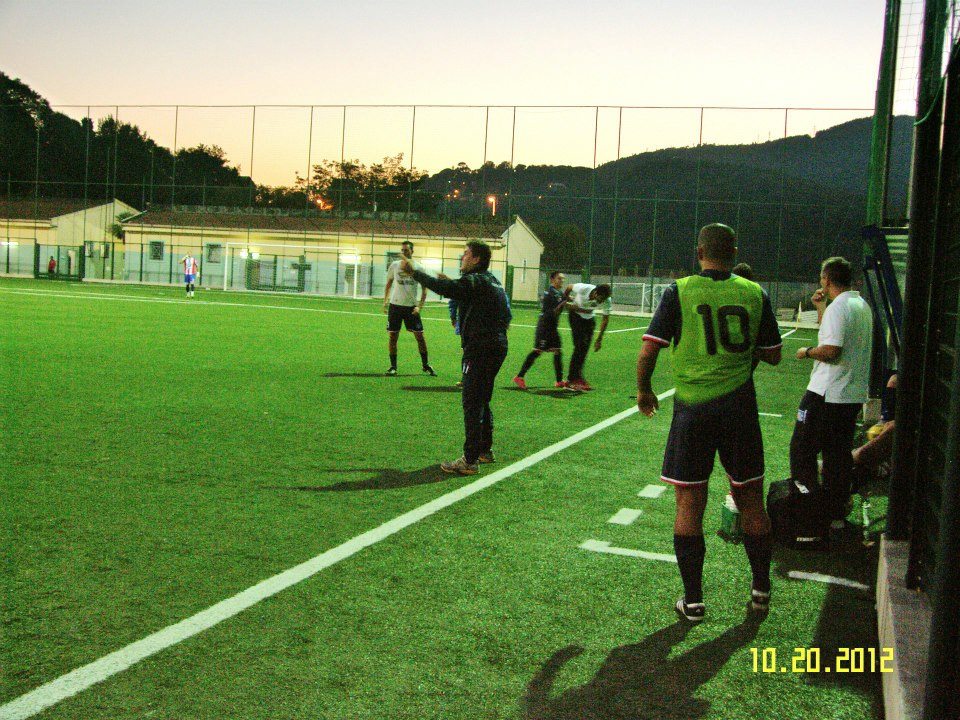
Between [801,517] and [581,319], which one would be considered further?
[581,319]

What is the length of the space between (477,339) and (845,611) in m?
3.70

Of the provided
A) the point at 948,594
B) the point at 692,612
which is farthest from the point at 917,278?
the point at 948,594

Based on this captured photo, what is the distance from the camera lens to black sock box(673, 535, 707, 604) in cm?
417

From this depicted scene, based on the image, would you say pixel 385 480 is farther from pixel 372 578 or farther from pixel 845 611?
pixel 845 611

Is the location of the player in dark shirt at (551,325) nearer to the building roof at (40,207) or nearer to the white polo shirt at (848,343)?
the white polo shirt at (848,343)

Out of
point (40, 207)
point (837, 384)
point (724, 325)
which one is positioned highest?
point (40, 207)

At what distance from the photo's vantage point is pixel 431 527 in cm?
546

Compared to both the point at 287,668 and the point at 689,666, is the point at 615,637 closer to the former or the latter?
the point at 689,666

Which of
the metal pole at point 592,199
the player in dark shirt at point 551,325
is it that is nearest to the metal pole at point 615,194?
the metal pole at point 592,199

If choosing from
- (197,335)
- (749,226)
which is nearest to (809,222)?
(749,226)

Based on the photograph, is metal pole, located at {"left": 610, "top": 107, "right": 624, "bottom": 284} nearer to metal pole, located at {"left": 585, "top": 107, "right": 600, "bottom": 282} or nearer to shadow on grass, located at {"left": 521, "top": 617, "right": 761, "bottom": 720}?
metal pole, located at {"left": 585, "top": 107, "right": 600, "bottom": 282}

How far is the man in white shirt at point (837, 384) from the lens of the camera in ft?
18.8

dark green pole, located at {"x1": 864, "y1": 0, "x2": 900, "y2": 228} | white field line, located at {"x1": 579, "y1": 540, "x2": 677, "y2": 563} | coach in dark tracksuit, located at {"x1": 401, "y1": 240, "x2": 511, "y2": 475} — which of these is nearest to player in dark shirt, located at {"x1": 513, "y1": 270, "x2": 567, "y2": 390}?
dark green pole, located at {"x1": 864, "y1": 0, "x2": 900, "y2": 228}

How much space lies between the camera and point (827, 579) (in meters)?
4.86
